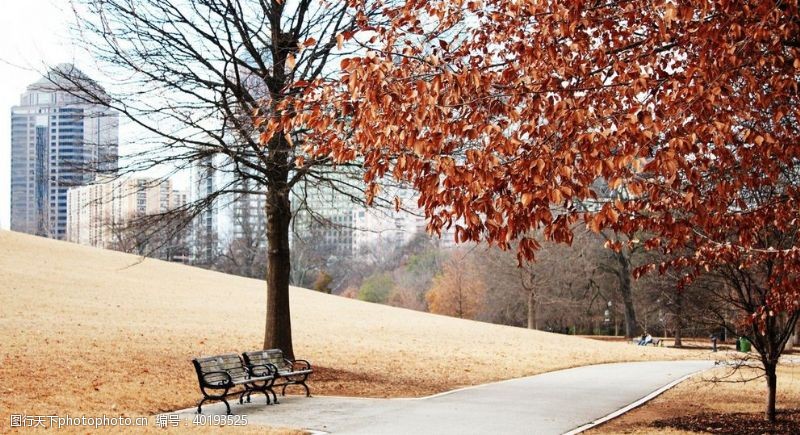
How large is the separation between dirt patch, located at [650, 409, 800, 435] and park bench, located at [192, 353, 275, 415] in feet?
20.5

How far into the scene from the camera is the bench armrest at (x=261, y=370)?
44.2ft

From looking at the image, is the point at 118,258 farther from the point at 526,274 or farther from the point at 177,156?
the point at 177,156

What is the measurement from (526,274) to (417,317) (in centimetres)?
1276

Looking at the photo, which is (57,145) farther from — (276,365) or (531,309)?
(531,309)

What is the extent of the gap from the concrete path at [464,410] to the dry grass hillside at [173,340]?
1.45m

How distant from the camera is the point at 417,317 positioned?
42656mm

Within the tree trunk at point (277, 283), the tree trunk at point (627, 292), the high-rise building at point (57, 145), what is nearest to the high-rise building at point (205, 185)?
the tree trunk at point (277, 283)

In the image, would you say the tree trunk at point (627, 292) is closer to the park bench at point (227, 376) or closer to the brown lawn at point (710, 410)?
the brown lawn at point (710, 410)

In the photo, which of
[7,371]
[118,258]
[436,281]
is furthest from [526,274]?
[7,371]

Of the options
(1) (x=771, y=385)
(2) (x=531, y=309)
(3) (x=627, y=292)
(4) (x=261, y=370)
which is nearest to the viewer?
(1) (x=771, y=385)

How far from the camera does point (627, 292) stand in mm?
52281

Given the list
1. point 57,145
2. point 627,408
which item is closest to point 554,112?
point 627,408

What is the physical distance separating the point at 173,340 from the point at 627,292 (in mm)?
36594

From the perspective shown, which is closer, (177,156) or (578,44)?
(578,44)
